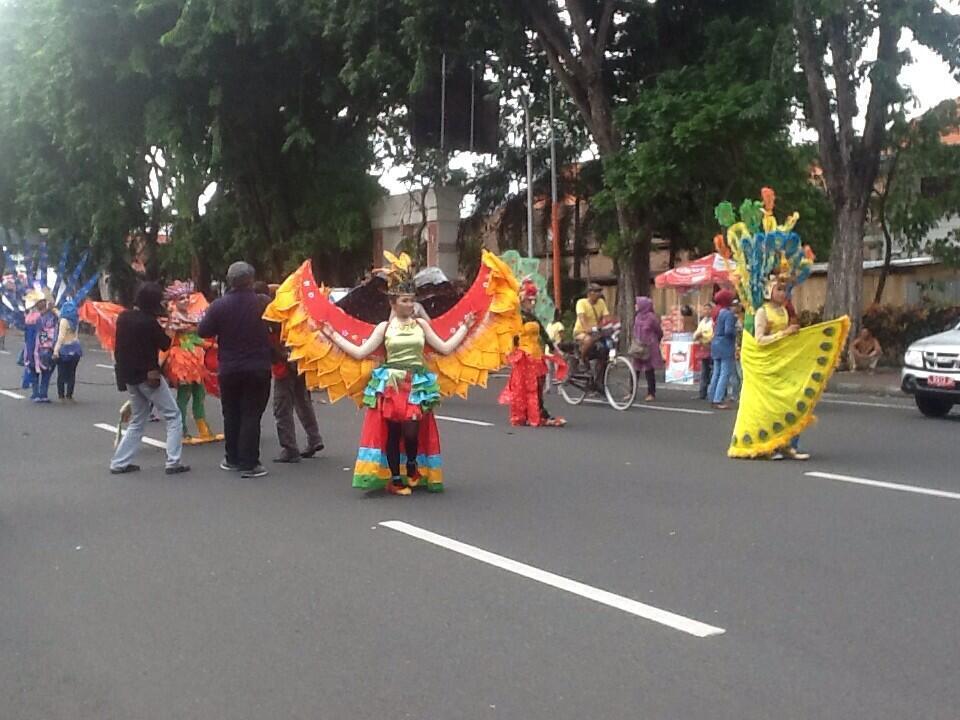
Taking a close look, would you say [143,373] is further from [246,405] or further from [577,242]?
[577,242]

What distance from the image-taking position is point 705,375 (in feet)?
55.9

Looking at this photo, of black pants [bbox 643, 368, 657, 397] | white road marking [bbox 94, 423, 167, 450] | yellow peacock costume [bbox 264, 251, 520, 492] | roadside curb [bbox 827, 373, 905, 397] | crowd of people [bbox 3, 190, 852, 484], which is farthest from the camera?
roadside curb [bbox 827, 373, 905, 397]

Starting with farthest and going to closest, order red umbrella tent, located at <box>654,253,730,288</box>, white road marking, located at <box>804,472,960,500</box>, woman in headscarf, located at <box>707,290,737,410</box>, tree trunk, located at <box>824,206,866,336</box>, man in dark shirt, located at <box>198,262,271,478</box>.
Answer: red umbrella tent, located at <box>654,253,730,288</box>
tree trunk, located at <box>824,206,866,336</box>
woman in headscarf, located at <box>707,290,737,410</box>
man in dark shirt, located at <box>198,262,271,478</box>
white road marking, located at <box>804,472,960,500</box>

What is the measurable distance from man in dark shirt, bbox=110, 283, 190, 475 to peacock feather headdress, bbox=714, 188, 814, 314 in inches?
203

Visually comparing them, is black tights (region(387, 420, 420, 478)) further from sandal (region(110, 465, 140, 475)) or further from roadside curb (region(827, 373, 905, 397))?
roadside curb (region(827, 373, 905, 397))

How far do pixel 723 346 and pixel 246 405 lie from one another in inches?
302

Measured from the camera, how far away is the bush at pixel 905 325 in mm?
22703

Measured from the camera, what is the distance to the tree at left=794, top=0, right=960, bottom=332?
17.2 meters

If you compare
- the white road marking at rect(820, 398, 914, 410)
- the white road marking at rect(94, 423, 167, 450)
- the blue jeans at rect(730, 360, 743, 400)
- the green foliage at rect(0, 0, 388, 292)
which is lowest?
the white road marking at rect(94, 423, 167, 450)

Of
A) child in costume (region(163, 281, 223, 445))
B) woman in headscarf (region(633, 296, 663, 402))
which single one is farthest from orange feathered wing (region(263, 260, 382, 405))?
woman in headscarf (region(633, 296, 663, 402))

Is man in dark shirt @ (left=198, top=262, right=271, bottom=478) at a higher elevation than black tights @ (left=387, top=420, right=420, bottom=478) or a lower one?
higher

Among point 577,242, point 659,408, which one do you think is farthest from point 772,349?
point 577,242

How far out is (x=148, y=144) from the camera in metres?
32.0

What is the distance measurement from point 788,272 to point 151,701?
7524 millimetres
